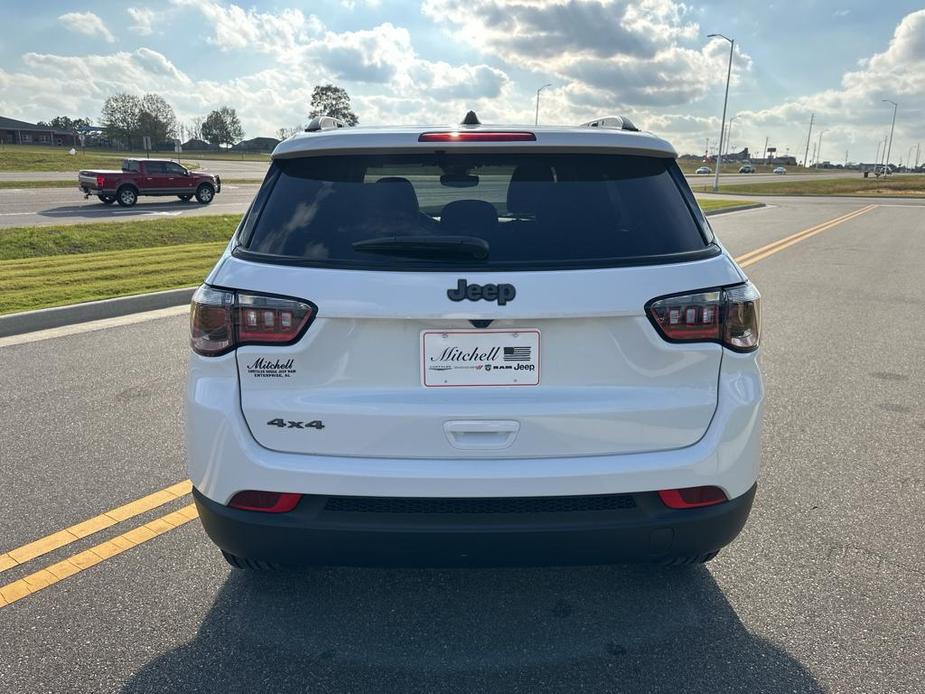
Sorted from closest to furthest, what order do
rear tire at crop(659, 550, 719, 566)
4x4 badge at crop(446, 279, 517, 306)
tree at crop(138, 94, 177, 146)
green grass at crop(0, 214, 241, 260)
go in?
1. 4x4 badge at crop(446, 279, 517, 306)
2. rear tire at crop(659, 550, 719, 566)
3. green grass at crop(0, 214, 241, 260)
4. tree at crop(138, 94, 177, 146)

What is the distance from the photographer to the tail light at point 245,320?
2.30 meters

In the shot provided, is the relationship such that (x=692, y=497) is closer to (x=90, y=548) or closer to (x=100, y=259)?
(x=90, y=548)

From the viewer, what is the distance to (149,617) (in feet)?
9.04

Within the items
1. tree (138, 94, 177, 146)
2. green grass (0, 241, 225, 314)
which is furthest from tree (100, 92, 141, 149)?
green grass (0, 241, 225, 314)

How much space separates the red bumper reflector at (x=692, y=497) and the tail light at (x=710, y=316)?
485mm

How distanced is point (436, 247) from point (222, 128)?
116 meters

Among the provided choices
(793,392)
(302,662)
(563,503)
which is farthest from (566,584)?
(793,392)

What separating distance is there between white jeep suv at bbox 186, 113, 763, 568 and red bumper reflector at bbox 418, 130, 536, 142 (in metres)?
0.01

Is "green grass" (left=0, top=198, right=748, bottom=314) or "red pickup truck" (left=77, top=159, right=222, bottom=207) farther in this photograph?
"red pickup truck" (left=77, top=159, right=222, bottom=207)

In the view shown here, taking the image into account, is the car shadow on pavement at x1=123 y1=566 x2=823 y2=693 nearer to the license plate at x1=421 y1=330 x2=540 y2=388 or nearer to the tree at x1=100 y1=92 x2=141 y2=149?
the license plate at x1=421 y1=330 x2=540 y2=388

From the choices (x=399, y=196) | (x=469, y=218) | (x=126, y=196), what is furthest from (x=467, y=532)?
(x=126, y=196)

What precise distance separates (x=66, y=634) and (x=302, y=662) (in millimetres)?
900

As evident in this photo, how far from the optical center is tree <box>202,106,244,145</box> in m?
108

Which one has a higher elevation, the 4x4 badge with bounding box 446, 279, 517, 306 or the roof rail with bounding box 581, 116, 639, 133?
the roof rail with bounding box 581, 116, 639, 133
